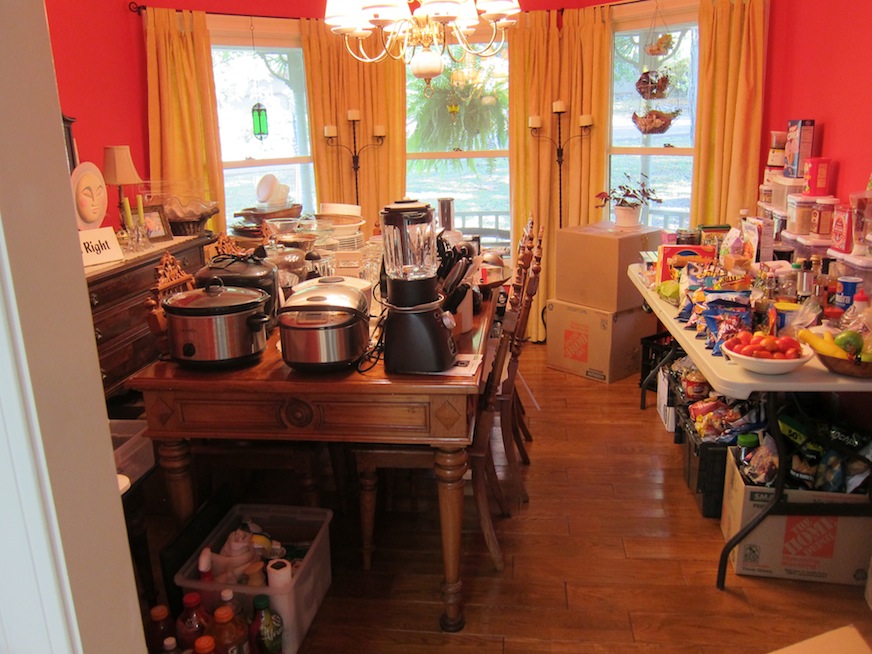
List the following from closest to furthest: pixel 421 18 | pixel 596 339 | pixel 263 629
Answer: pixel 263 629
pixel 421 18
pixel 596 339

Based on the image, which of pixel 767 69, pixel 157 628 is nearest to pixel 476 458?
pixel 157 628

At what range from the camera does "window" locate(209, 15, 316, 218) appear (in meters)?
4.96

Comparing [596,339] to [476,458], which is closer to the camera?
[476,458]

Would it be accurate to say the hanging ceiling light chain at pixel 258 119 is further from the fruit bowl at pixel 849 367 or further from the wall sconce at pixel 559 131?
the fruit bowl at pixel 849 367

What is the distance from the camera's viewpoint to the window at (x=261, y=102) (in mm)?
4957

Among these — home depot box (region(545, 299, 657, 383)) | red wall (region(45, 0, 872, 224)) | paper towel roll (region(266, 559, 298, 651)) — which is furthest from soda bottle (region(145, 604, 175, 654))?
home depot box (region(545, 299, 657, 383))

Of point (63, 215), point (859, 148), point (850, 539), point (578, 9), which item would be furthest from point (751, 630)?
point (578, 9)

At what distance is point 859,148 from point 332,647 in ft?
8.82

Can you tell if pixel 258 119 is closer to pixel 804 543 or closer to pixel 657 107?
pixel 657 107

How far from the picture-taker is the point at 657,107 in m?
4.77

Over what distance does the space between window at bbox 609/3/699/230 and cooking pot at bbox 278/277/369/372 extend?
10.4ft

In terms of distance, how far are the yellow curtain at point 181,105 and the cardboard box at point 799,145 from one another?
337 centimetres

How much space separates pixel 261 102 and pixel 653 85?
2.65 m

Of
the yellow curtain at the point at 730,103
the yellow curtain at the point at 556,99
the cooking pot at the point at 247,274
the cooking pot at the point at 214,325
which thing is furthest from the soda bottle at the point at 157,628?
the yellow curtain at the point at 730,103
